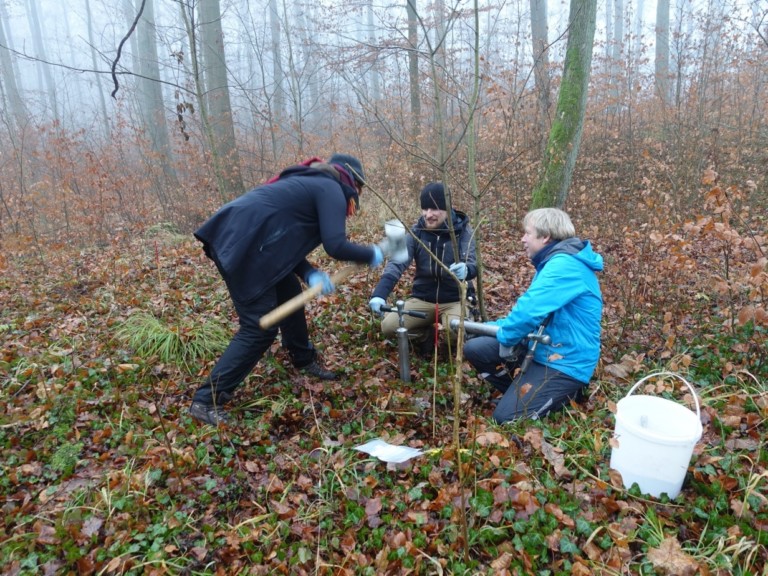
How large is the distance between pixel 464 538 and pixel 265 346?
195cm

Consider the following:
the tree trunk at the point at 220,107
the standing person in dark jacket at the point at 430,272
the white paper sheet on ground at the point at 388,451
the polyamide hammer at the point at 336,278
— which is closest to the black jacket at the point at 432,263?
the standing person in dark jacket at the point at 430,272

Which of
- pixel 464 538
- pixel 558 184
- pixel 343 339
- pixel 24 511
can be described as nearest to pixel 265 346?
pixel 343 339

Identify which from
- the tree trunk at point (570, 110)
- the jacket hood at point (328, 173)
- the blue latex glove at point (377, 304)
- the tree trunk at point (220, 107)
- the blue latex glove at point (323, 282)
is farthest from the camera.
A: the tree trunk at point (220, 107)

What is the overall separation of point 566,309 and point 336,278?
1.68 meters

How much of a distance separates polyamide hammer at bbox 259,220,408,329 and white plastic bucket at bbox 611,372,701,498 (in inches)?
67.6

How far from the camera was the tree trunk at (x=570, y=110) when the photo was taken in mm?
6172

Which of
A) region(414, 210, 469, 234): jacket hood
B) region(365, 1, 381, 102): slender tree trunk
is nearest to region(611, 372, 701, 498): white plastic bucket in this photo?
region(414, 210, 469, 234): jacket hood

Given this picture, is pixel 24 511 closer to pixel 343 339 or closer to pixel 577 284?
pixel 343 339

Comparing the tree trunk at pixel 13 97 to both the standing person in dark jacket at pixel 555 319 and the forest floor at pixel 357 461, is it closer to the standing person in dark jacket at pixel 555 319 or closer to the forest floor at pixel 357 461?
the forest floor at pixel 357 461

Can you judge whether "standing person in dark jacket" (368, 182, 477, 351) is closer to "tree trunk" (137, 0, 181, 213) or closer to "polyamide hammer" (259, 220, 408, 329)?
"polyamide hammer" (259, 220, 408, 329)

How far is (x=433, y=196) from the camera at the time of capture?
4.18 metres

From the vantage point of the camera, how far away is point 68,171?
9719 millimetres

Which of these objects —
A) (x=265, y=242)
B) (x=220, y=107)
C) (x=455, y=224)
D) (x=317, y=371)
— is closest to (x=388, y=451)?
(x=317, y=371)

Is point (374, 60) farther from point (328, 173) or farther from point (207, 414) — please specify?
point (207, 414)
